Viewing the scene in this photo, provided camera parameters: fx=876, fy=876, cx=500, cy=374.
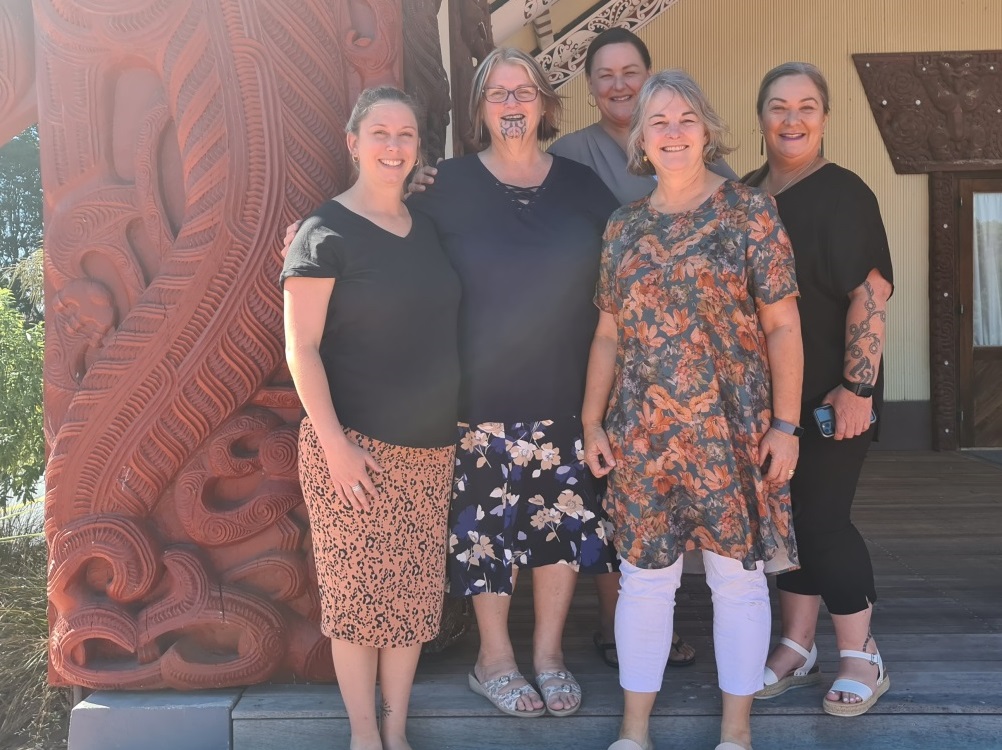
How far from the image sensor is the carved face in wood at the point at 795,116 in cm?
218

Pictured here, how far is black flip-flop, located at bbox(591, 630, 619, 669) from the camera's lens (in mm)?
2514

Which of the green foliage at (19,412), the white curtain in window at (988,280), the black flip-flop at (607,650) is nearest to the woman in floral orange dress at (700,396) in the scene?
the black flip-flop at (607,650)

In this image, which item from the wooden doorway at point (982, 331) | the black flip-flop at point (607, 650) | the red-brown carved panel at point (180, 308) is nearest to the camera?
the red-brown carved panel at point (180, 308)

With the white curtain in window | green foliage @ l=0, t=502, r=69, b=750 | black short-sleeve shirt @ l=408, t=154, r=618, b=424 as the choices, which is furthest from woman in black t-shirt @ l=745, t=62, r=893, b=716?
the white curtain in window

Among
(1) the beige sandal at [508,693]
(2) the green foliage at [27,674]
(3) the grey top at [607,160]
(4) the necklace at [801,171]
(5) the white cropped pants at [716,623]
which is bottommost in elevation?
(2) the green foliage at [27,674]

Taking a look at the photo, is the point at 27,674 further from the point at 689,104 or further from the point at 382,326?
the point at 689,104

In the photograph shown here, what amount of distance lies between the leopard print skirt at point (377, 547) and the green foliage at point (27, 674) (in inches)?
65.3

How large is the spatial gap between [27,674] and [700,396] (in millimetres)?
2646

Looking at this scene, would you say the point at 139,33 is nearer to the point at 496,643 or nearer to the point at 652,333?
the point at 652,333

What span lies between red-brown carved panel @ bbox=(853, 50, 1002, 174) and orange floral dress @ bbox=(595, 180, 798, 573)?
5.23 meters

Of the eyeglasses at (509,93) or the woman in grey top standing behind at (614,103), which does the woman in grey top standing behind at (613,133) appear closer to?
the woman in grey top standing behind at (614,103)

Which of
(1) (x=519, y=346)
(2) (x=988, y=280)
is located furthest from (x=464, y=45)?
(2) (x=988, y=280)

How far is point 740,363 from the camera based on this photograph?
6.55ft

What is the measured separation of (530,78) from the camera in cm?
215
